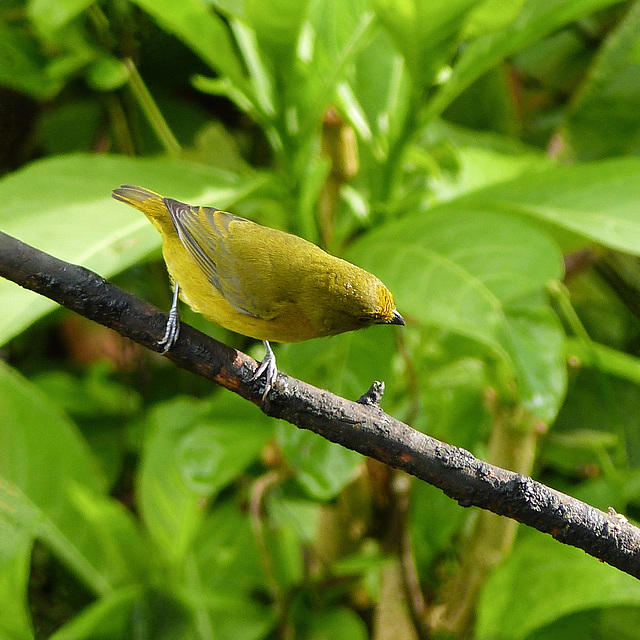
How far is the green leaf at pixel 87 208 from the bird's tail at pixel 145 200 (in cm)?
2

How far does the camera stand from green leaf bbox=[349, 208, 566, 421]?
1.14 metres

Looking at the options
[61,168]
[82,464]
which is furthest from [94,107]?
[82,464]

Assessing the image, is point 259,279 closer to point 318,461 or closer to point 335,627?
point 318,461

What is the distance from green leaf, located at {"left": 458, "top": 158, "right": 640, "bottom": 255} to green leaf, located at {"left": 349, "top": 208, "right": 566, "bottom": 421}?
53 millimetres

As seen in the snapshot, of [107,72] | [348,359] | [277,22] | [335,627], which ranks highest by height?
[277,22]

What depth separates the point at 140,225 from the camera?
1.16 meters

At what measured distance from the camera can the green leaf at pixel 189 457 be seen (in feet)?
4.42

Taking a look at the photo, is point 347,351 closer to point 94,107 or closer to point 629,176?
point 629,176

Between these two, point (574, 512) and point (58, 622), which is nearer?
point (574, 512)

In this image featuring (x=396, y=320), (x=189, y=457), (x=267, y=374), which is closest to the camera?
(x=267, y=374)

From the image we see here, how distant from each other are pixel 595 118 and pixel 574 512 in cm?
143

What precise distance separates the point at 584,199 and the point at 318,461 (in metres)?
0.63

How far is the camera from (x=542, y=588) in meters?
1.28

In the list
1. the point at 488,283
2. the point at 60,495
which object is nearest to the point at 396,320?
the point at 488,283
